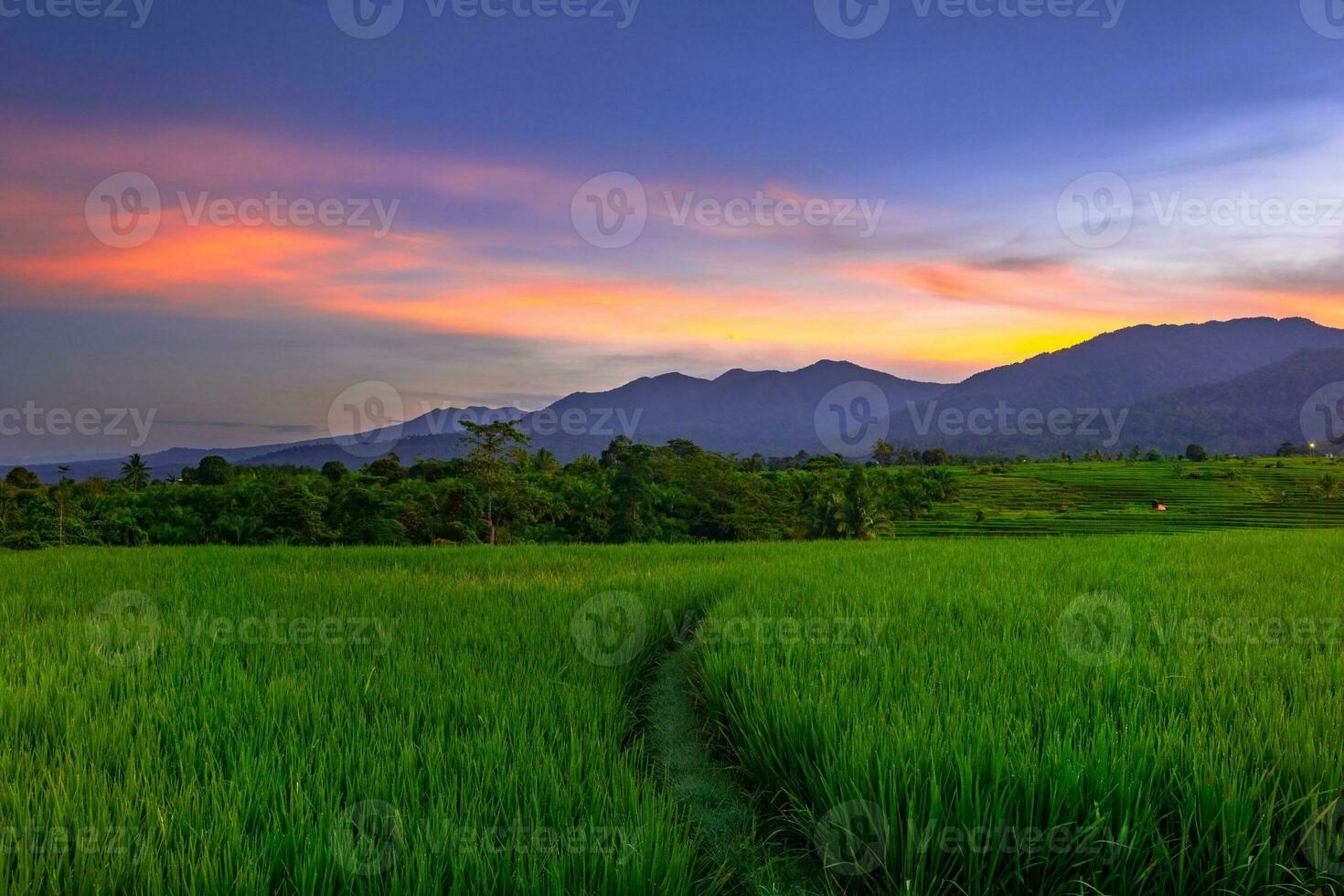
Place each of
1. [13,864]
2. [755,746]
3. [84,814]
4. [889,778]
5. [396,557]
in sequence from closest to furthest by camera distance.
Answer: [13,864] < [84,814] < [889,778] < [755,746] < [396,557]

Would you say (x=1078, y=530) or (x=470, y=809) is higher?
(x=470, y=809)

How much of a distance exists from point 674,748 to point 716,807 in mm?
834

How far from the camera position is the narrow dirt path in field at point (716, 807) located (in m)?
2.87

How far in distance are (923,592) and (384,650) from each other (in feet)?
19.2

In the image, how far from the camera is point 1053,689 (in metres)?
3.95

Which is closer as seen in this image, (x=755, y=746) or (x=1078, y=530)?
(x=755, y=746)

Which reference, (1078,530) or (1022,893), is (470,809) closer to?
(1022,893)

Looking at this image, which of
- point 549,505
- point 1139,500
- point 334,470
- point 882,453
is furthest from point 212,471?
point 882,453

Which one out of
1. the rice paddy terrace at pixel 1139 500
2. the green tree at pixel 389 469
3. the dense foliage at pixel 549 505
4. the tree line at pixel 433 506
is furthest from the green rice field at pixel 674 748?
the rice paddy terrace at pixel 1139 500

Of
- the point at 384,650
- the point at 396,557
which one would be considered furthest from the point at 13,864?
the point at 396,557

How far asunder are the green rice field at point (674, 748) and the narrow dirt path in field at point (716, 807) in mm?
21

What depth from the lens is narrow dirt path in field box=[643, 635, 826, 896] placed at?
287cm

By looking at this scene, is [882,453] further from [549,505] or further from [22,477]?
[22,477]

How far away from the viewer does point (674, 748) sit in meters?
4.41
